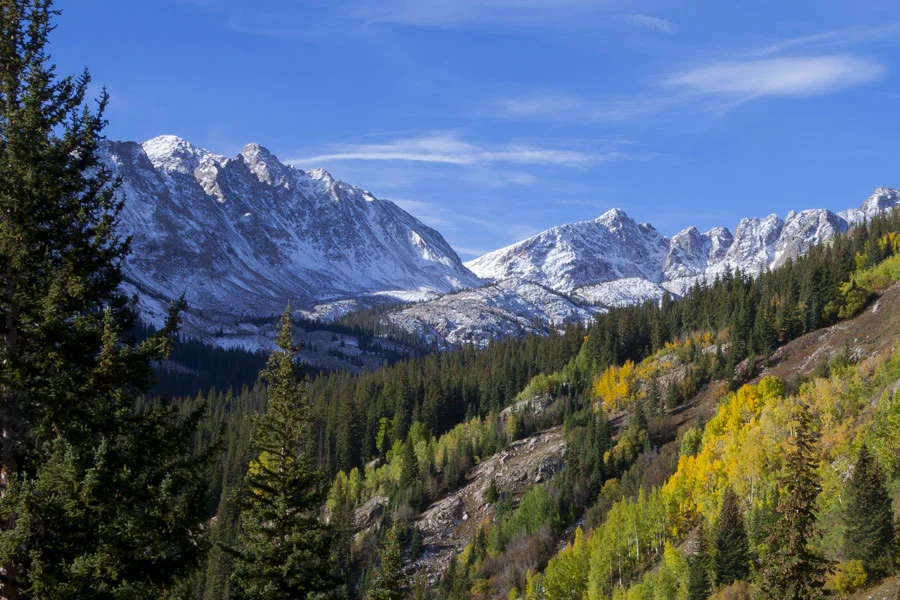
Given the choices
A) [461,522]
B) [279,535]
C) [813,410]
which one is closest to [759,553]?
[813,410]

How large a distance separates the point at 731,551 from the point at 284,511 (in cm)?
6032

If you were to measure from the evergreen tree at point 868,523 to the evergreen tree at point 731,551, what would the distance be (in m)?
12.6

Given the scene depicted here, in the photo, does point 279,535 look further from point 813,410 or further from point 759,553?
point 813,410

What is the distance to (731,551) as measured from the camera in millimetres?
72375

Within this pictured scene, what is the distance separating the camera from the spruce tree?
12852 mm

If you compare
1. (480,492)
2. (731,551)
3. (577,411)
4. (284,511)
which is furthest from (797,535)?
(577,411)

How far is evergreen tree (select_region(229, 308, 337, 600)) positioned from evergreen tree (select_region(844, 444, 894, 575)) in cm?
5049

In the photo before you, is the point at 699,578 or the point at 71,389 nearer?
the point at 71,389

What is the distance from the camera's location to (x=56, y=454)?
12.8 m

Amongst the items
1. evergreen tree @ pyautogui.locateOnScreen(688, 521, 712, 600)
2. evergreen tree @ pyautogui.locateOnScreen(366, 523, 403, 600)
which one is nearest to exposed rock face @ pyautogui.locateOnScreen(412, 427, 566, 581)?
evergreen tree @ pyautogui.locateOnScreen(688, 521, 712, 600)

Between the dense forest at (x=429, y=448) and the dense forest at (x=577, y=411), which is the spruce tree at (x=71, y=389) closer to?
the dense forest at (x=429, y=448)

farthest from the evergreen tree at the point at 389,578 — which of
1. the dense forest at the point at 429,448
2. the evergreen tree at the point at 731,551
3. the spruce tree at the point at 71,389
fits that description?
the evergreen tree at the point at 731,551

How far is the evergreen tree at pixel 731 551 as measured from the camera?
7194 centimetres

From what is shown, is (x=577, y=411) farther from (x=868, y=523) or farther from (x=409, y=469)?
(x=868, y=523)
